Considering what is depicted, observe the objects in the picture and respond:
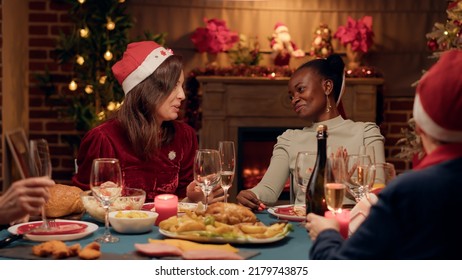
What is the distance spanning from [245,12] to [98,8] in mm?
1114

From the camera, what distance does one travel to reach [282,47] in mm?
5000

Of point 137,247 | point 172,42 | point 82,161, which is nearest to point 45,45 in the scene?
point 172,42

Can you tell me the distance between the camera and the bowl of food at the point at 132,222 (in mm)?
1851

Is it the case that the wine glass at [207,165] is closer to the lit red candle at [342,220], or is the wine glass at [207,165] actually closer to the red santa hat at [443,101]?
the lit red candle at [342,220]

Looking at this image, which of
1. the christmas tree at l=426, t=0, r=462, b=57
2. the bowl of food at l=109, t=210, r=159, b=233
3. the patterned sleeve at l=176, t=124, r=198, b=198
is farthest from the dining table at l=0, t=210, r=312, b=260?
the christmas tree at l=426, t=0, r=462, b=57

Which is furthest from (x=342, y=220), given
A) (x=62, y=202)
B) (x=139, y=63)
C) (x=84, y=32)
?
(x=84, y=32)

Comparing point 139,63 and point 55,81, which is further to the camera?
point 55,81

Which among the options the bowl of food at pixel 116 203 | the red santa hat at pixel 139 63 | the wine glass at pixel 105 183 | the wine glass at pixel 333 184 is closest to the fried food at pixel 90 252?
the wine glass at pixel 105 183

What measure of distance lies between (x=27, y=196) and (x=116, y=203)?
463mm

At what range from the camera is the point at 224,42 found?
501 centimetres

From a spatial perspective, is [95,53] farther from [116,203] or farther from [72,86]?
[116,203]

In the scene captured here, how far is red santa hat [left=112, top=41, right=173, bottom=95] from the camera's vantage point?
2.82 meters

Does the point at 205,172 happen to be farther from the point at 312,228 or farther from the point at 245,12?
the point at 245,12
